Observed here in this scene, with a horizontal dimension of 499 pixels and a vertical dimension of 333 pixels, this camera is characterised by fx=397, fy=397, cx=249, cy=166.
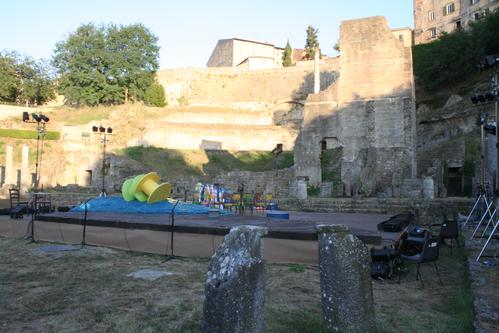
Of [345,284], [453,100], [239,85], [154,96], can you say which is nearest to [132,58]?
[154,96]

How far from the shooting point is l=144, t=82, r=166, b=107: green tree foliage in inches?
1891

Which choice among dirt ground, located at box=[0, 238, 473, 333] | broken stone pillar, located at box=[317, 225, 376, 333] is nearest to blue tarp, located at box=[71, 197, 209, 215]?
dirt ground, located at box=[0, 238, 473, 333]

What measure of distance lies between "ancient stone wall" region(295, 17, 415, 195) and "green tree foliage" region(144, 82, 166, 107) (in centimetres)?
2711

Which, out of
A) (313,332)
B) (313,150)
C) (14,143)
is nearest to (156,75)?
(14,143)

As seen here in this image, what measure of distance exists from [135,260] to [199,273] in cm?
182

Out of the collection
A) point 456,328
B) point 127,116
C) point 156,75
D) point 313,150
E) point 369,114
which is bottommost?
point 456,328

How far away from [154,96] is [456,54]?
3258 cm

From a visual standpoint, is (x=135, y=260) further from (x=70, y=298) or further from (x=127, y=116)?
(x=127, y=116)

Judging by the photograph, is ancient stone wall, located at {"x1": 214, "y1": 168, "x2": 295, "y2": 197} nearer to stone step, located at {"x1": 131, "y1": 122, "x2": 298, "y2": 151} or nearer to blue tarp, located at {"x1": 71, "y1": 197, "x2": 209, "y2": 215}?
stone step, located at {"x1": 131, "y1": 122, "x2": 298, "y2": 151}

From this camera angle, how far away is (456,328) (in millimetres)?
4211

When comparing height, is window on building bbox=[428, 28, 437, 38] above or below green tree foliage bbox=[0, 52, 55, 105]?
above

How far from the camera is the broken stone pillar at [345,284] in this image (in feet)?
12.7

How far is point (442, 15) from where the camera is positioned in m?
50.2

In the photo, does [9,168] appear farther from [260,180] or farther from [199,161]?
[260,180]
